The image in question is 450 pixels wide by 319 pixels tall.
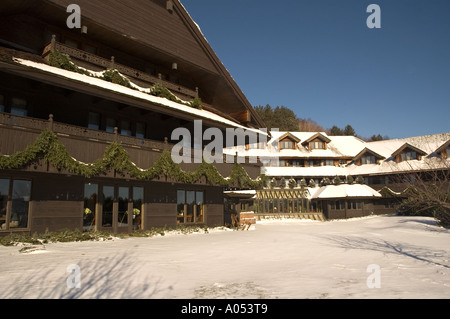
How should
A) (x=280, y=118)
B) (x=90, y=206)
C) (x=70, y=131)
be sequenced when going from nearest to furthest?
(x=70, y=131) < (x=90, y=206) < (x=280, y=118)

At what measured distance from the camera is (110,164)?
17.1 m

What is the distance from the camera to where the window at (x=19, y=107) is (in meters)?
16.1

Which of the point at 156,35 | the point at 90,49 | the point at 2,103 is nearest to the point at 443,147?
the point at 156,35

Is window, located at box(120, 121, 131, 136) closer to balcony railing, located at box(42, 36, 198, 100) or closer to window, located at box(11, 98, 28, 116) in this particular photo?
balcony railing, located at box(42, 36, 198, 100)

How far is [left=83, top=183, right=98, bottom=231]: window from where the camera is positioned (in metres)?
17.5

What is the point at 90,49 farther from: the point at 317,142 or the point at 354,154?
the point at 354,154

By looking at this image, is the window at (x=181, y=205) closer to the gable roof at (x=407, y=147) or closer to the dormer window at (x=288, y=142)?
the dormer window at (x=288, y=142)

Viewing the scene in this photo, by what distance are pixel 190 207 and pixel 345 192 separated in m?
28.3

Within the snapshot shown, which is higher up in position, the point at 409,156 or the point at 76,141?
the point at 409,156

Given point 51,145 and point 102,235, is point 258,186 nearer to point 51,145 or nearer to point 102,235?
point 102,235

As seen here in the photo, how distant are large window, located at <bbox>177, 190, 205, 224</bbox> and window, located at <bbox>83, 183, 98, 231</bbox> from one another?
6.27 m

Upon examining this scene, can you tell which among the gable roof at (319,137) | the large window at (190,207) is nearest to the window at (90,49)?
the large window at (190,207)

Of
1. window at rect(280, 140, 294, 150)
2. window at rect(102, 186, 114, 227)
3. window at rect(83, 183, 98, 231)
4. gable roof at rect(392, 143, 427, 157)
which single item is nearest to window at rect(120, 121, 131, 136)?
window at rect(102, 186, 114, 227)
